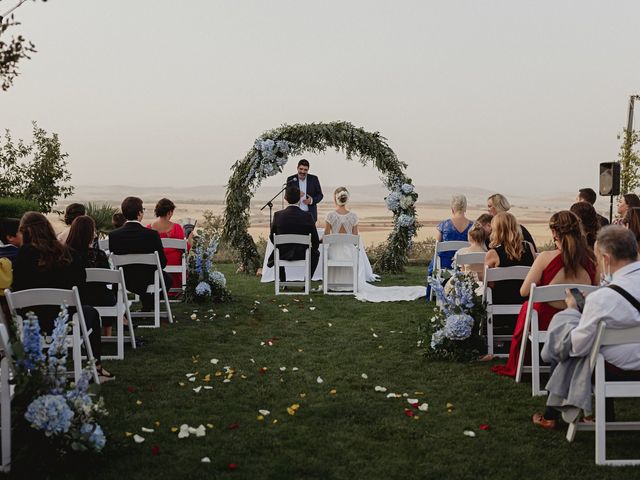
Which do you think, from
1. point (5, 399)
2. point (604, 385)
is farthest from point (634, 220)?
point (5, 399)

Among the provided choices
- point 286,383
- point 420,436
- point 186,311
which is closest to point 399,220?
point 186,311

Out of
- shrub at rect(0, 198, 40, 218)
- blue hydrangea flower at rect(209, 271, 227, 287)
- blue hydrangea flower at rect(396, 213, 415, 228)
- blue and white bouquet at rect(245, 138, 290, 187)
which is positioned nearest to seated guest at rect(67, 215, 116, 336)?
blue hydrangea flower at rect(209, 271, 227, 287)

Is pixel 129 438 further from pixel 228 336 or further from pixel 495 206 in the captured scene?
pixel 495 206

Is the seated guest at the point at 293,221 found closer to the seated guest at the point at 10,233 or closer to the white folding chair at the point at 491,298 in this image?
the white folding chair at the point at 491,298

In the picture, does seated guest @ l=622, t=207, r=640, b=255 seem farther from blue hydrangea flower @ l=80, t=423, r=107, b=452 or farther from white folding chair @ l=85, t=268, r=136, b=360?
blue hydrangea flower @ l=80, t=423, r=107, b=452

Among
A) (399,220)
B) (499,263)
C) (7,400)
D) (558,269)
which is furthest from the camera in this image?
(399,220)

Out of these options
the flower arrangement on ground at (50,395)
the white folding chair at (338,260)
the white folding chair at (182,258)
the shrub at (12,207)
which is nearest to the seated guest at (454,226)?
the white folding chair at (338,260)

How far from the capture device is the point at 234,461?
14.4 ft

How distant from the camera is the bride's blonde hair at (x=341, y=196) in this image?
39.7ft

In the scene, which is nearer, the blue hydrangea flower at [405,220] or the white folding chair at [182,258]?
the white folding chair at [182,258]

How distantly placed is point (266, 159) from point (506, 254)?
27.6ft

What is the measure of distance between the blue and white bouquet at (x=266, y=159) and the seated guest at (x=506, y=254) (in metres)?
8.14

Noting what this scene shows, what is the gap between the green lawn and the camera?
4289 mm

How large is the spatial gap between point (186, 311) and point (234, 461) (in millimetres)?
5578
